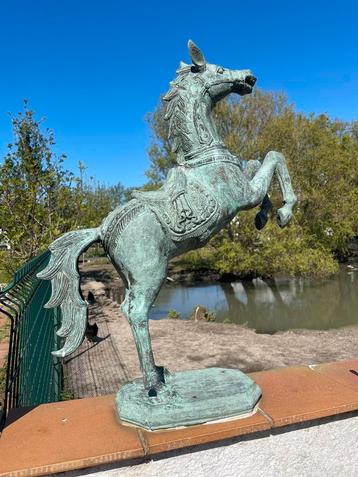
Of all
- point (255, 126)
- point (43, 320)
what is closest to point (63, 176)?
point (43, 320)

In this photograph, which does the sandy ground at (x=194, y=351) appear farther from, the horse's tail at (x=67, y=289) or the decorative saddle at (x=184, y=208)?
the decorative saddle at (x=184, y=208)

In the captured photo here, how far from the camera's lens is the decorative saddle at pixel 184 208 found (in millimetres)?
2287

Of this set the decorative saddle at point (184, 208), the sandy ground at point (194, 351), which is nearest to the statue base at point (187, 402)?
the decorative saddle at point (184, 208)

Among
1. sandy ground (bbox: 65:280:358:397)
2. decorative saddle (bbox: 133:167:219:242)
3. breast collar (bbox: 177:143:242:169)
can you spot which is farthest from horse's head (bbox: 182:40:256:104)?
sandy ground (bbox: 65:280:358:397)

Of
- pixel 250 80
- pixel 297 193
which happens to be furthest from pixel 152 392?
pixel 297 193

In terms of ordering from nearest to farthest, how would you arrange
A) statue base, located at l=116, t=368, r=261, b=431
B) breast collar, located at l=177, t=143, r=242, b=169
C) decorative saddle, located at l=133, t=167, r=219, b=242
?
statue base, located at l=116, t=368, r=261, b=431
decorative saddle, located at l=133, t=167, r=219, b=242
breast collar, located at l=177, t=143, r=242, b=169

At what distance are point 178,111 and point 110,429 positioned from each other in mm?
1867

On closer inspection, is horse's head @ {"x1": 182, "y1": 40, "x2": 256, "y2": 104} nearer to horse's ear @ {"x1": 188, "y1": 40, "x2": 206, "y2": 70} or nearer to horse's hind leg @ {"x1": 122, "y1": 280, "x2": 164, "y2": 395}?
horse's ear @ {"x1": 188, "y1": 40, "x2": 206, "y2": 70}

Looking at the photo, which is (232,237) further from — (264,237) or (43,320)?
(43,320)

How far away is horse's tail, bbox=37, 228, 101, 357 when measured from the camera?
2182 mm

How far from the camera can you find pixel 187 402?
2201mm

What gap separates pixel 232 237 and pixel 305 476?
16.4 metres

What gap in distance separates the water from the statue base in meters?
9.04

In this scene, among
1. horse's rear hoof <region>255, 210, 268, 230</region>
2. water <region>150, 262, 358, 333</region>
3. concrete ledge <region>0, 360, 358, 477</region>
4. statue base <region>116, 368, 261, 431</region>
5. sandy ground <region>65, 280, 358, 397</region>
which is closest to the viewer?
concrete ledge <region>0, 360, 358, 477</region>
